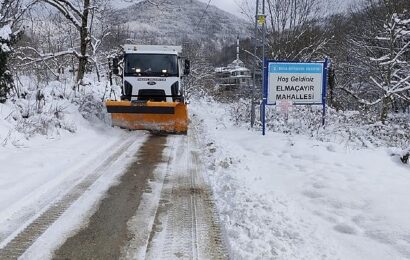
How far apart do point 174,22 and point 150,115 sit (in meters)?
93.5

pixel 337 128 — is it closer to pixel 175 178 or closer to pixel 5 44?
pixel 175 178

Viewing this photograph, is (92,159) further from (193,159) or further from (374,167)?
(374,167)

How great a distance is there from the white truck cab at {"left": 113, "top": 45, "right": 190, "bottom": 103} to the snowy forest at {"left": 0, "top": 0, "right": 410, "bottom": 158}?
1.35 metres

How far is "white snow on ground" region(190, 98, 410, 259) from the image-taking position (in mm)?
4164

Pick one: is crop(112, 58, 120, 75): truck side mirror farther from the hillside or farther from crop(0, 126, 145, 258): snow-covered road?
the hillside

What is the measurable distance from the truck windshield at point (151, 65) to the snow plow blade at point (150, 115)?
1669 mm

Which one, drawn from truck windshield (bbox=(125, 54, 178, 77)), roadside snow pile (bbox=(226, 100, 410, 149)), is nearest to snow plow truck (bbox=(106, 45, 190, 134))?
truck windshield (bbox=(125, 54, 178, 77))

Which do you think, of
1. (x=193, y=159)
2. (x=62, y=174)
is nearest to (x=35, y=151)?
(x=62, y=174)

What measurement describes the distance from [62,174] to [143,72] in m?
7.94

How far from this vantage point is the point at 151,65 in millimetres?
14797

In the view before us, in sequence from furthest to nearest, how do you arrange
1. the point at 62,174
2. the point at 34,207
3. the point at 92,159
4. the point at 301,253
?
1. the point at 92,159
2. the point at 62,174
3. the point at 34,207
4. the point at 301,253

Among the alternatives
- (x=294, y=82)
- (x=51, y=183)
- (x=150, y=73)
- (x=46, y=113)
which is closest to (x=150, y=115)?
(x=150, y=73)

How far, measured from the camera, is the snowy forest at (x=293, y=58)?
12734mm

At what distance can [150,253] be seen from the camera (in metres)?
4.13
